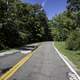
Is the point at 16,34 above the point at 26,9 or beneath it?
beneath

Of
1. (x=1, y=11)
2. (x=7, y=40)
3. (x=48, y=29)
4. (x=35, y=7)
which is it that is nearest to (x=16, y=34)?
(x=7, y=40)

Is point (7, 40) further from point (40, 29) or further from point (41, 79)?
point (40, 29)

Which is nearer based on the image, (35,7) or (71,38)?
(71,38)

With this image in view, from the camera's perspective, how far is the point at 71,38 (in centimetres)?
3997

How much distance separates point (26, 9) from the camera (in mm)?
72000

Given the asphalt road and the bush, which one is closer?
the asphalt road

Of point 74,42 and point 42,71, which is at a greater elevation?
point 42,71

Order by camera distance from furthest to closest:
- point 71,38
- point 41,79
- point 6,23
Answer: point 6,23 < point 71,38 < point 41,79

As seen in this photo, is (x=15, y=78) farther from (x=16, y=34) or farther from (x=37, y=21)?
(x=37, y=21)

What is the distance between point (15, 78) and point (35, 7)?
9508cm

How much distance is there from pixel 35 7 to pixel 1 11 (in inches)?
2423

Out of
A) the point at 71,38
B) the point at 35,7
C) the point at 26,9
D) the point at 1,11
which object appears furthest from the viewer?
the point at 35,7

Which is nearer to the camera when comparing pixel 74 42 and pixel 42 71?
pixel 42 71

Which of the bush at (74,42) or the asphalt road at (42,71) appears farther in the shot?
the bush at (74,42)
